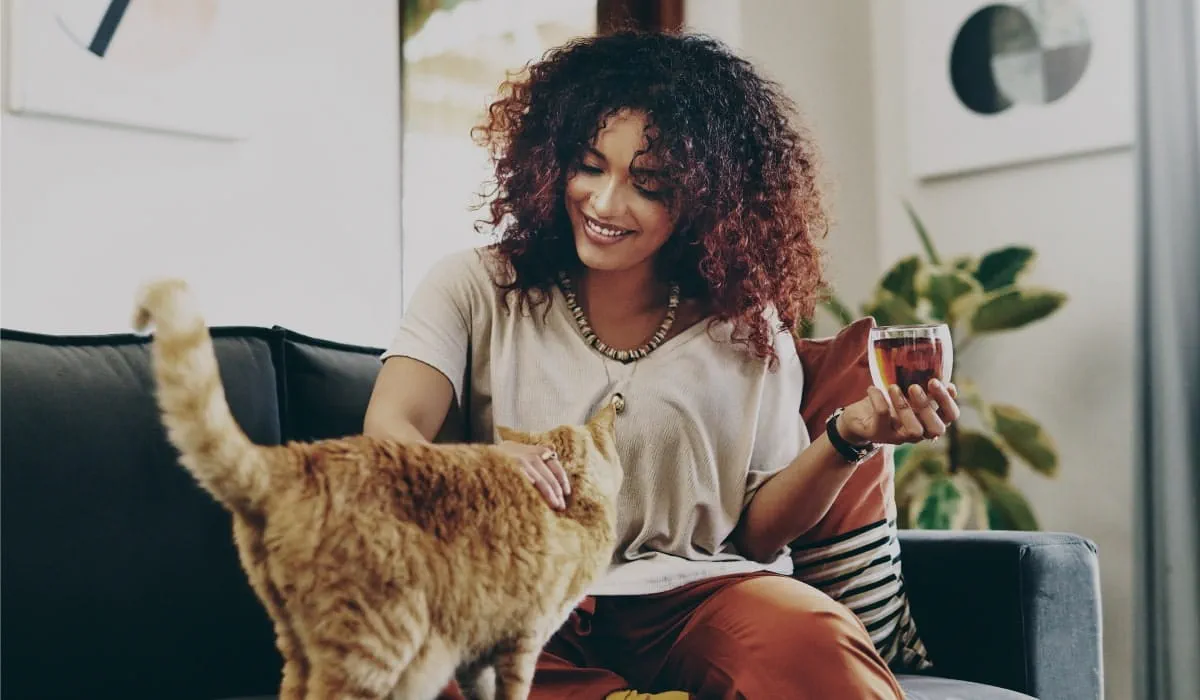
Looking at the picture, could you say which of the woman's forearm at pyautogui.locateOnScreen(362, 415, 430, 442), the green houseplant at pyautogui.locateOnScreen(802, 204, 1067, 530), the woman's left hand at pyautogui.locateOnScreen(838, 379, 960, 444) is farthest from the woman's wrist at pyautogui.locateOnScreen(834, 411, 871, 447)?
the green houseplant at pyautogui.locateOnScreen(802, 204, 1067, 530)

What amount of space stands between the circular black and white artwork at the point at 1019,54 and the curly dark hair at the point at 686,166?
1.57 metres

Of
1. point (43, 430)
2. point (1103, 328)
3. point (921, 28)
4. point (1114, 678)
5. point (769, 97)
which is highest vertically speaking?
point (921, 28)

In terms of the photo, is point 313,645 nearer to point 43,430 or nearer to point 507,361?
point 507,361

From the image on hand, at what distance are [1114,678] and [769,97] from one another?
1.96 m

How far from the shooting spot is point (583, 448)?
90 cm

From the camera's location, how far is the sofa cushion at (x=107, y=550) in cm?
123

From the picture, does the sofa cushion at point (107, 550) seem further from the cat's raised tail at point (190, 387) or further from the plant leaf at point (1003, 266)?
the plant leaf at point (1003, 266)

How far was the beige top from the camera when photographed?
1.26 metres

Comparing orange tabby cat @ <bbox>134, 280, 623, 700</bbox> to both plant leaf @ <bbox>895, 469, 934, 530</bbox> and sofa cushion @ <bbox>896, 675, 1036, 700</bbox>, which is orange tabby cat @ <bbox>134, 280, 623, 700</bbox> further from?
plant leaf @ <bbox>895, 469, 934, 530</bbox>

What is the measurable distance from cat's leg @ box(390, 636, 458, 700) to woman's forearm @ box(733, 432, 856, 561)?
678mm

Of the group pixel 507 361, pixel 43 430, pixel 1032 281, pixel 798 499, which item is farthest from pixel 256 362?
pixel 1032 281

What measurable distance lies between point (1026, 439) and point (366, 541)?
2.18 m

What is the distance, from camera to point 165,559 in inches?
51.6

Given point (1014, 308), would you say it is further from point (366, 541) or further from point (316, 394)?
point (366, 541)
